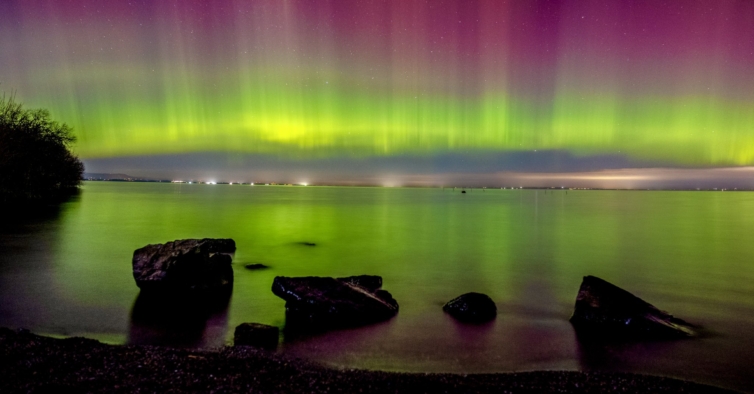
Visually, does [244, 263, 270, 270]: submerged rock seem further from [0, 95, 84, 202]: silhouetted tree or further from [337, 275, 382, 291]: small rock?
[0, 95, 84, 202]: silhouetted tree

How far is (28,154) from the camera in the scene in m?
51.7

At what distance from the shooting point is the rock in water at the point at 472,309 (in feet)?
38.3

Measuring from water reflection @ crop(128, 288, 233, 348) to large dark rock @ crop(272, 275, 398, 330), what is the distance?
1.66 metres

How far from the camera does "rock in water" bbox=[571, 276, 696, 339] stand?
407 inches

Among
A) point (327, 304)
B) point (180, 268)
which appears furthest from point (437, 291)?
point (180, 268)

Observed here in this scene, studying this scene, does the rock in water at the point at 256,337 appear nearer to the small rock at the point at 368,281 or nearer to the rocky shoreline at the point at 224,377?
the rocky shoreline at the point at 224,377

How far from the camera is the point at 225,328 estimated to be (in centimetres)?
1062

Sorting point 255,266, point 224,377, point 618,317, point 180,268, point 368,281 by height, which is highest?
point 180,268

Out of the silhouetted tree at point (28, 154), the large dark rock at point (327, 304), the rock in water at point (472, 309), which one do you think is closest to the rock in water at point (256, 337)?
the large dark rock at point (327, 304)

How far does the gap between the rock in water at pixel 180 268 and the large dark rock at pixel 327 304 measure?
309 cm

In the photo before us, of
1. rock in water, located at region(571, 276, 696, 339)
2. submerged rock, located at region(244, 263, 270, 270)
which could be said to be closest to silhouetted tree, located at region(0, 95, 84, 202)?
submerged rock, located at region(244, 263, 270, 270)

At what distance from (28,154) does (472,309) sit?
194 ft

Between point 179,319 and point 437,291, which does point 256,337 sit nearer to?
point 179,319

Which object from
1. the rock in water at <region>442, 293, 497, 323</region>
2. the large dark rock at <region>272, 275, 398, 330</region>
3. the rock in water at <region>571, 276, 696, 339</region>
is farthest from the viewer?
the rock in water at <region>442, 293, 497, 323</region>
